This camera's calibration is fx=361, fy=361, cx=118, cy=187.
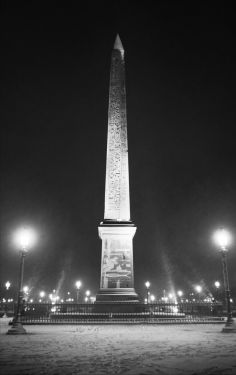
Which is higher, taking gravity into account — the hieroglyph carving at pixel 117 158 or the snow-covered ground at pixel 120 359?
the hieroglyph carving at pixel 117 158

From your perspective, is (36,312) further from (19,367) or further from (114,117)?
(19,367)

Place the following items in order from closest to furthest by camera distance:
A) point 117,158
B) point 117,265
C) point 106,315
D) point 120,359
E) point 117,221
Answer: point 120,359, point 106,315, point 117,265, point 117,221, point 117,158

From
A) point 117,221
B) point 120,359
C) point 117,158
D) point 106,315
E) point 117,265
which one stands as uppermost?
point 117,158

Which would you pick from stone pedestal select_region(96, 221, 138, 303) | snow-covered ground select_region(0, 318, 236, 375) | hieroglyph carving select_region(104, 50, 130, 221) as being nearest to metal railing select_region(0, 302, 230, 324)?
stone pedestal select_region(96, 221, 138, 303)

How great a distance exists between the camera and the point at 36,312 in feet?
74.9

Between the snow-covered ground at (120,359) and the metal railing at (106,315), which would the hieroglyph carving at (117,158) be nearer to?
the metal railing at (106,315)

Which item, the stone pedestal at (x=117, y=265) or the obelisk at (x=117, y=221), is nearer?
the stone pedestal at (x=117, y=265)

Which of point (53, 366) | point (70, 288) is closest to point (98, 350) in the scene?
point (53, 366)

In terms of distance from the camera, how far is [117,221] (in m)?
23.1

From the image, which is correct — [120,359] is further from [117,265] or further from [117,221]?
[117,221]

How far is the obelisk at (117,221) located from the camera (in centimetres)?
2181

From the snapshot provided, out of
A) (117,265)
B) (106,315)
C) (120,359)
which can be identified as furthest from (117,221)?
(120,359)

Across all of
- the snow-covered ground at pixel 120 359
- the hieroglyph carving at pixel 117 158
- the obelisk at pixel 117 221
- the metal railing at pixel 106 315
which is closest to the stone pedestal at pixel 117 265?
the obelisk at pixel 117 221

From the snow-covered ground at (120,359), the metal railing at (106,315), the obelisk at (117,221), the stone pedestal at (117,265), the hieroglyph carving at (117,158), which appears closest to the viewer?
the snow-covered ground at (120,359)
